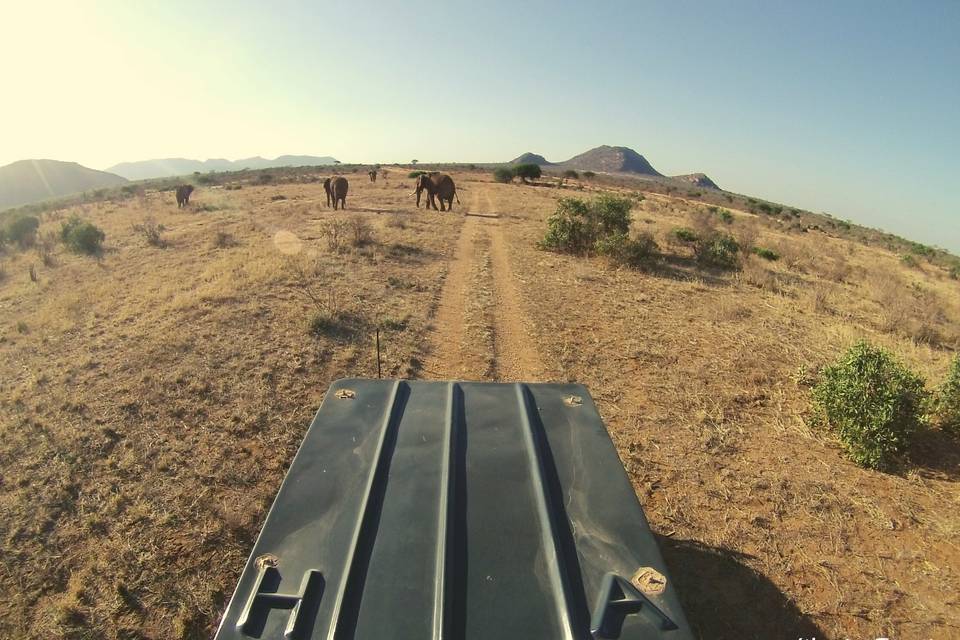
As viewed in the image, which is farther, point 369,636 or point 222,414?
point 222,414

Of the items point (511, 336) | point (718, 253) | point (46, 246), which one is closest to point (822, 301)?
point (718, 253)

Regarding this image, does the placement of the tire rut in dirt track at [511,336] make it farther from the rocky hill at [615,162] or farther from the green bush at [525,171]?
the rocky hill at [615,162]

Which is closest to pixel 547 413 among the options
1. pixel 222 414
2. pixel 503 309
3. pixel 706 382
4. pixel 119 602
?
pixel 119 602

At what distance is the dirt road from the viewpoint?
24.7 ft

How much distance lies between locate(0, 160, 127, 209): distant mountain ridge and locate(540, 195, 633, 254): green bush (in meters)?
121

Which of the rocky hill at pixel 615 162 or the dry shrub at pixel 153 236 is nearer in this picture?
the dry shrub at pixel 153 236

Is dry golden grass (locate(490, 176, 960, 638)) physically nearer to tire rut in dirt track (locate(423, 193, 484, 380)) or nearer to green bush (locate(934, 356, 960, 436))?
green bush (locate(934, 356, 960, 436))

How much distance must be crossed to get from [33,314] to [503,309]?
9.87 metres

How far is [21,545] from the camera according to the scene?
408 centimetres

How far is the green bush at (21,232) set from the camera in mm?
18406

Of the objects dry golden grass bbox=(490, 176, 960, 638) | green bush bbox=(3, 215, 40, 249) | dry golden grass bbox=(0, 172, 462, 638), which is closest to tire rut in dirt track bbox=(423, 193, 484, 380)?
dry golden grass bbox=(0, 172, 462, 638)

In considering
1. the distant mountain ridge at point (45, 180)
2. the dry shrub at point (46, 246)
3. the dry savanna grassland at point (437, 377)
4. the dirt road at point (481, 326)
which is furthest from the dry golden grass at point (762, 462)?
the distant mountain ridge at point (45, 180)

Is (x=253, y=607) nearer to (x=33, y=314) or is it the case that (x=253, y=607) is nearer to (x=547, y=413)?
(x=547, y=413)

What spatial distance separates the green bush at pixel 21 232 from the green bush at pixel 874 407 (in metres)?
25.5
